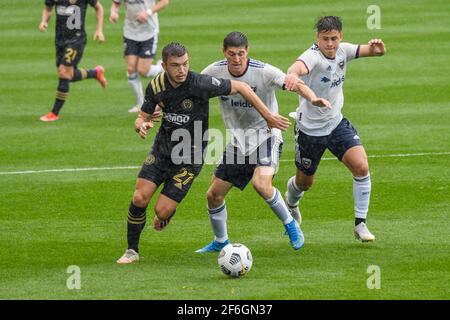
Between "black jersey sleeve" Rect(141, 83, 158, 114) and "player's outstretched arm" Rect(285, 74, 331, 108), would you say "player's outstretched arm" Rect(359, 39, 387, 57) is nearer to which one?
"player's outstretched arm" Rect(285, 74, 331, 108)

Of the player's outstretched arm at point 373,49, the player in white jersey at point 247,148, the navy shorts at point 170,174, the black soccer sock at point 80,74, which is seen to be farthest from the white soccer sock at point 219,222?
the black soccer sock at point 80,74

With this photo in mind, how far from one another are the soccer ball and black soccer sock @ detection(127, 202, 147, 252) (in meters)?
1.17

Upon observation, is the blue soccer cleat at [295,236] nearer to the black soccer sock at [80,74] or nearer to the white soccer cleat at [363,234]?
the white soccer cleat at [363,234]

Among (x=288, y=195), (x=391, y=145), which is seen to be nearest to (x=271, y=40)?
(x=391, y=145)

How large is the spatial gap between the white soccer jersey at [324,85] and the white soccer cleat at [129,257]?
2378mm

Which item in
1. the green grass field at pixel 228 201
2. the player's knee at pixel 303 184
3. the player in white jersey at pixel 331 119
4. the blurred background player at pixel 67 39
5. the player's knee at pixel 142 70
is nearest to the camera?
the green grass field at pixel 228 201

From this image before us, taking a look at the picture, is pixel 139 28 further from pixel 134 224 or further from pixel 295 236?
pixel 295 236

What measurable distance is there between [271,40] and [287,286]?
18.7m

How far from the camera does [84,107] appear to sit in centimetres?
2259

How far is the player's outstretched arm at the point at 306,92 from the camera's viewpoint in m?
11.7

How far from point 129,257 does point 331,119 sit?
2.67 meters

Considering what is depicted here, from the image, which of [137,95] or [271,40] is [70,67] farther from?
[271,40]

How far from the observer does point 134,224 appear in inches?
485

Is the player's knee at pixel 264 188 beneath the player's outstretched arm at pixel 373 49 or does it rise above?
beneath
